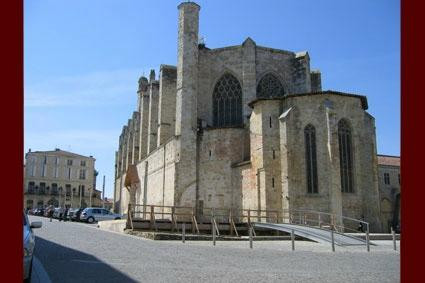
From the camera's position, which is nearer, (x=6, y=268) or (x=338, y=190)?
(x=6, y=268)

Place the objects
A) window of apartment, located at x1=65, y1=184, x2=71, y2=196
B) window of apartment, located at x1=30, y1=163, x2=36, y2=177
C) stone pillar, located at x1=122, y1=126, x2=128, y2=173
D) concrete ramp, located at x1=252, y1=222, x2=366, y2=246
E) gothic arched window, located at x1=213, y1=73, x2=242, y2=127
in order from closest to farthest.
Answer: concrete ramp, located at x1=252, y1=222, x2=366, y2=246
gothic arched window, located at x1=213, y1=73, x2=242, y2=127
stone pillar, located at x1=122, y1=126, x2=128, y2=173
window of apartment, located at x1=30, y1=163, x2=36, y2=177
window of apartment, located at x1=65, y1=184, x2=71, y2=196

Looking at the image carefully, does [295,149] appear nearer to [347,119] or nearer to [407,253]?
[347,119]

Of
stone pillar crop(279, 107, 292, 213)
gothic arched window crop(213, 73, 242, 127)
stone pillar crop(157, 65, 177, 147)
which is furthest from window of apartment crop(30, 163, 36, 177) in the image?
stone pillar crop(279, 107, 292, 213)

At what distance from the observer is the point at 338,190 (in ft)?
80.9

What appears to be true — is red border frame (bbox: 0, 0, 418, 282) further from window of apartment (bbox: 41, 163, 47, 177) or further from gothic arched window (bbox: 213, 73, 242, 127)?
window of apartment (bbox: 41, 163, 47, 177)

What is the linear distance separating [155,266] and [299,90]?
26.2 m

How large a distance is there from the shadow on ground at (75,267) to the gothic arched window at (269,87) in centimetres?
2355

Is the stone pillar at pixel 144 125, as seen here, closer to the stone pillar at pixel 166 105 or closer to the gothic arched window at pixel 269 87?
the stone pillar at pixel 166 105

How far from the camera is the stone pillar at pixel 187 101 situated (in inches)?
1184

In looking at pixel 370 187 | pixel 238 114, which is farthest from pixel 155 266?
pixel 238 114

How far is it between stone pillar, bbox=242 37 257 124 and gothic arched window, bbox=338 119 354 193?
7360mm

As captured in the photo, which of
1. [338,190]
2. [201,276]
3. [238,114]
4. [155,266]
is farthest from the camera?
[238,114]

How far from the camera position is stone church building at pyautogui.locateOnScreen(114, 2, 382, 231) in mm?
25422

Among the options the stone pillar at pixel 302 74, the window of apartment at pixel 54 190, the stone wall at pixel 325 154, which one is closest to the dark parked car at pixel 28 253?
the stone wall at pixel 325 154
